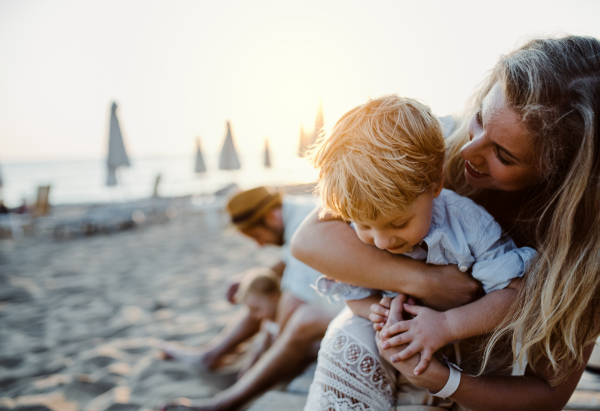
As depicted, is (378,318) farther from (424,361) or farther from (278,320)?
(278,320)

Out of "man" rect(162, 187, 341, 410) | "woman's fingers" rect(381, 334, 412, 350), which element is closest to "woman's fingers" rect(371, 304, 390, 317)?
"woman's fingers" rect(381, 334, 412, 350)

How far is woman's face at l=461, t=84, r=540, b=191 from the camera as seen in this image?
1.04 meters

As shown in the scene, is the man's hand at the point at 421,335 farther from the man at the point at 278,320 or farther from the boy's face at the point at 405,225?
the man at the point at 278,320

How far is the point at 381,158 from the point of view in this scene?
1.06 m

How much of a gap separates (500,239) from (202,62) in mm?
24051

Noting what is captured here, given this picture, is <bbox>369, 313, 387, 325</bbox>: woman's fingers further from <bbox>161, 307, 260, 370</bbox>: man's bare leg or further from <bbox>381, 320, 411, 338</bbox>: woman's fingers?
<bbox>161, 307, 260, 370</bbox>: man's bare leg

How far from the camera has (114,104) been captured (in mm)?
11836

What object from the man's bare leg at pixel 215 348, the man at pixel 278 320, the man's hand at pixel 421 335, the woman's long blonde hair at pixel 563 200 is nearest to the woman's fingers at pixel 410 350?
the man's hand at pixel 421 335

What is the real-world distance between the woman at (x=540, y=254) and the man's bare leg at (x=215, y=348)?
6.21ft

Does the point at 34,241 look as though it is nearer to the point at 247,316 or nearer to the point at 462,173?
the point at 247,316

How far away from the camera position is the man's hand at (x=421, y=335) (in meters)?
1.02

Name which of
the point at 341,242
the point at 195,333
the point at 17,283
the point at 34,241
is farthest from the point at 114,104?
the point at 341,242

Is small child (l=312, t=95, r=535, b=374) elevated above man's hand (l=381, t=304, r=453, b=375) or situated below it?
above

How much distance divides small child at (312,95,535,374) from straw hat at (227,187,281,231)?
6.49 feet
